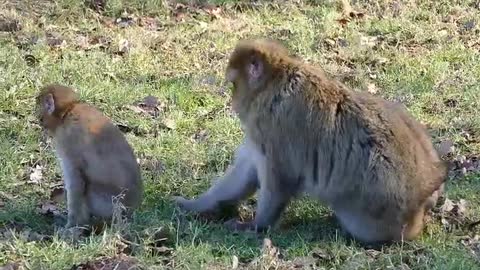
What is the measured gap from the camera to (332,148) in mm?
5570

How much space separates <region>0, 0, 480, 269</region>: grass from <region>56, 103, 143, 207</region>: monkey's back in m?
0.24

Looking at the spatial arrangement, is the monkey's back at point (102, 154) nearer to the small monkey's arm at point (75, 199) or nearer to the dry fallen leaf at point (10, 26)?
the small monkey's arm at point (75, 199)

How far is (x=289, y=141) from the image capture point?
18.3ft

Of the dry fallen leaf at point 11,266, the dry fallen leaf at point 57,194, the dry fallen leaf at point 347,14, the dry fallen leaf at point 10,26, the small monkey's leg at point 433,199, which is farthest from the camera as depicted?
the dry fallen leaf at point 347,14

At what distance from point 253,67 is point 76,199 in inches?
47.3

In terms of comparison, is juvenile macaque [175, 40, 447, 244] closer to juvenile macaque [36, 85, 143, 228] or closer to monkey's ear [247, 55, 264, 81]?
monkey's ear [247, 55, 264, 81]

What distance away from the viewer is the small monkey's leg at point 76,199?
550 centimetres

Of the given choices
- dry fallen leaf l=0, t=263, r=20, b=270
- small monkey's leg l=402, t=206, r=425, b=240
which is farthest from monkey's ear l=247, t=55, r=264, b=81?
dry fallen leaf l=0, t=263, r=20, b=270

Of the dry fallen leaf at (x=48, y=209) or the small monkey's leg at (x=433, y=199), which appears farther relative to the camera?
the dry fallen leaf at (x=48, y=209)

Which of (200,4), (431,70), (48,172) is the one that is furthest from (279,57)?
(200,4)

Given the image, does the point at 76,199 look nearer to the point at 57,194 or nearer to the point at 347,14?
the point at 57,194

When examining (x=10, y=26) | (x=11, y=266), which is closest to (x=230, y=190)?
(x=11, y=266)

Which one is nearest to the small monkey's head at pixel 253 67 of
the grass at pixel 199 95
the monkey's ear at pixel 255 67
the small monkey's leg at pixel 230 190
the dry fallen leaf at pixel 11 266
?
the monkey's ear at pixel 255 67

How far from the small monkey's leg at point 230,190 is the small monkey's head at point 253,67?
0.49 metres
